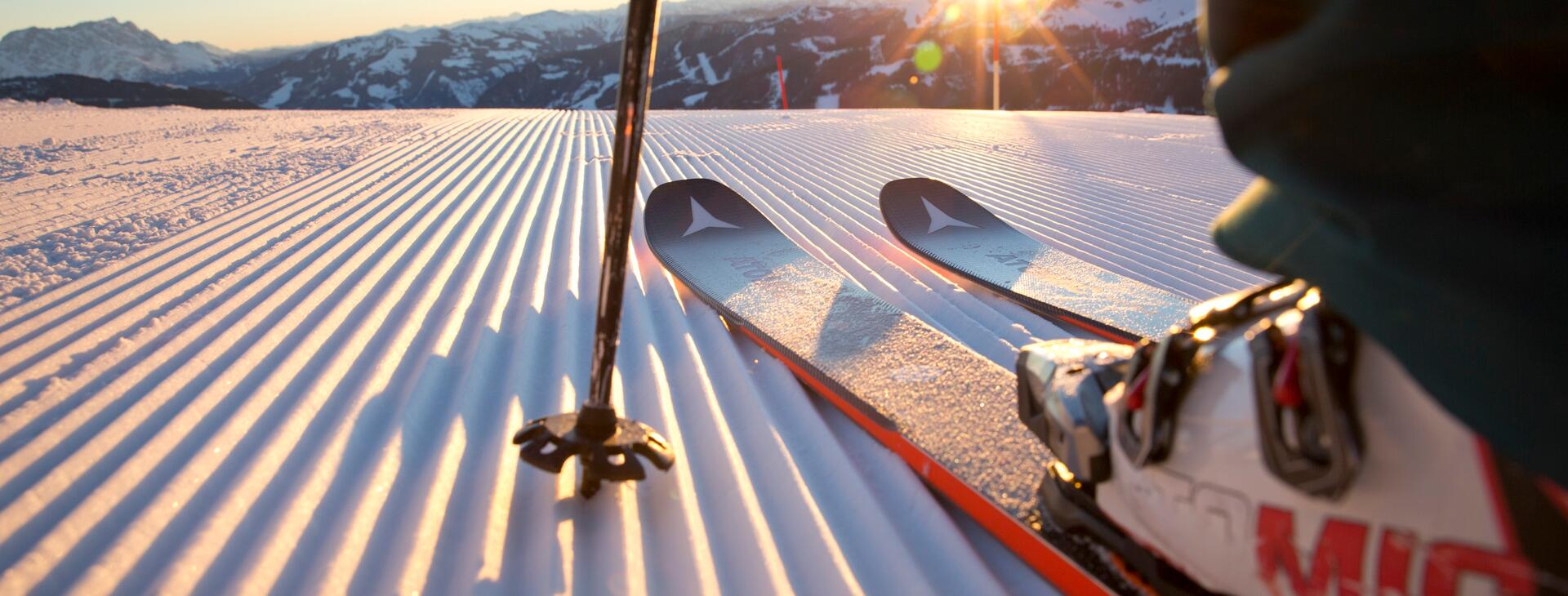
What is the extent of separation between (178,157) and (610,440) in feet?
21.7

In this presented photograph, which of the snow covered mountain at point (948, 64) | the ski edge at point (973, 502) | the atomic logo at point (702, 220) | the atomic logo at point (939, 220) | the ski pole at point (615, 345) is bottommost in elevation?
the snow covered mountain at point (948, 64)

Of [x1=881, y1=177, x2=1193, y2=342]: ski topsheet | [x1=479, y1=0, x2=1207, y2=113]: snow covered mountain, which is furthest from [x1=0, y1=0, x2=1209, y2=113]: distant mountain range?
[x1=881, y1=177, x2=1193, y2=342]: ski topsheet

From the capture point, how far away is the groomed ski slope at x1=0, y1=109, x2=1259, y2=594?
3.92ft

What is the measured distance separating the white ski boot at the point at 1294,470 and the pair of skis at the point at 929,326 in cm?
25

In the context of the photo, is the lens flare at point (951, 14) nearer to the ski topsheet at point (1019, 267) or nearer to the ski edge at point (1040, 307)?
the ski topsheet at point (1019, 267)

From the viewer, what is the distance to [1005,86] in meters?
74.4

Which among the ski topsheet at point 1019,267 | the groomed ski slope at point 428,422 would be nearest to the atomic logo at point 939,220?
the ski topsheet at point 1019,267

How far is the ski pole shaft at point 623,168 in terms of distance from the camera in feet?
3.68

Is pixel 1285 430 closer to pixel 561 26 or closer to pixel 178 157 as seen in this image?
pixel 178 157

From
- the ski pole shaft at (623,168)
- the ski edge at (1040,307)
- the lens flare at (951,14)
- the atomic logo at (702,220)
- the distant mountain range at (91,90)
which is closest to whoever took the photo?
the ski pole shaft at (623,168)

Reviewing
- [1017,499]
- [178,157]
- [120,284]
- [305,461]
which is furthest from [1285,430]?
[178,157]

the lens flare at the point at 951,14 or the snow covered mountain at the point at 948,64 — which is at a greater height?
the lens flare at the point at 951,14

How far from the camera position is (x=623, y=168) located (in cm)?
118

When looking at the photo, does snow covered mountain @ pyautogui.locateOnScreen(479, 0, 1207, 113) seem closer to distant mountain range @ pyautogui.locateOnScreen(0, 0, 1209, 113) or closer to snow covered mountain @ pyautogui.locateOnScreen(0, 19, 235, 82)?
distant mountain range @ pyautogui.locateOnScreen(0, 0, 1209, 113)
